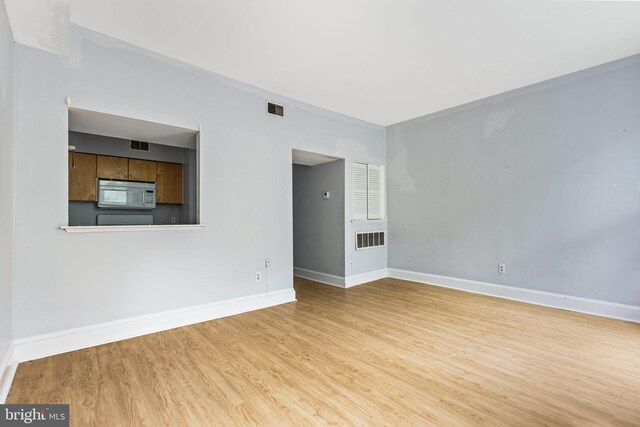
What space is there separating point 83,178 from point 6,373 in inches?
125

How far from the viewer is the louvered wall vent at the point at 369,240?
5141mm

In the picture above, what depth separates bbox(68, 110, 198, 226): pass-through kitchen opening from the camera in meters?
4.42

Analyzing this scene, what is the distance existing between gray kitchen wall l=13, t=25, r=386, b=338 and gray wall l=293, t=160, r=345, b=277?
31.7 inches

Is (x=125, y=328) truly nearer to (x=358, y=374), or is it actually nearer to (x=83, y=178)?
(x=358, y=374)

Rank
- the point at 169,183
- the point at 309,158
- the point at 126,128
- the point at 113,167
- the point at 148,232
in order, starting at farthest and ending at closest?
the point at 169,183 → the point at 309,158 → the point at 113,167 → the point at 126,128 → the point at 148,232

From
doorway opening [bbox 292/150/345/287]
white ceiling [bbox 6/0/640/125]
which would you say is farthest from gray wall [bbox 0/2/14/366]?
doorway opening [bbox 292/150/345/287]

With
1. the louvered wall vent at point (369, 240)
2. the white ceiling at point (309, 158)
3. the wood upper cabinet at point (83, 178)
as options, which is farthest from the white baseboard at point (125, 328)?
the wood upper cabinet at point (83, 178)

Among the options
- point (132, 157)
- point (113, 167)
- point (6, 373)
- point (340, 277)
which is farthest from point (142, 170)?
point (340, 277)

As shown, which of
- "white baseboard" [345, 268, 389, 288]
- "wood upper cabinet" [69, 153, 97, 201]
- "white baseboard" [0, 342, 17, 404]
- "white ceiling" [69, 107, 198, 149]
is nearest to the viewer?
"white baseboard" [0, 342, 17, 404]

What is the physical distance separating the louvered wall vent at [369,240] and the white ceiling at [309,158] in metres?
1.39

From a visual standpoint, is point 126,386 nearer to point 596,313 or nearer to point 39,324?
point 39,324

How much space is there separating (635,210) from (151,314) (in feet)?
17.2

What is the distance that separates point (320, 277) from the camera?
5.33 m
